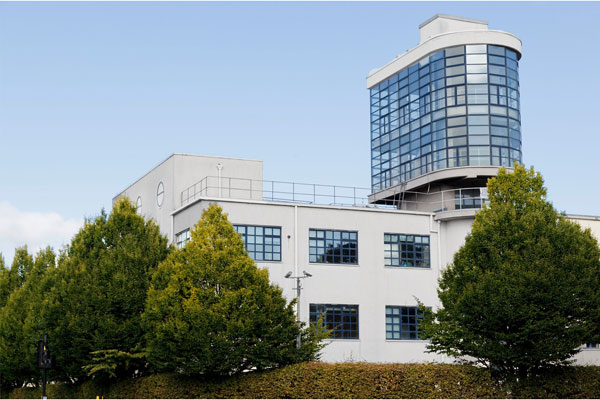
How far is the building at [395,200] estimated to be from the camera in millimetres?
37906

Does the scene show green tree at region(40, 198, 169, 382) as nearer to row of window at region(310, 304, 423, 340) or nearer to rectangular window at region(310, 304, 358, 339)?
rectangular window at region(310, 304, 358, 339)

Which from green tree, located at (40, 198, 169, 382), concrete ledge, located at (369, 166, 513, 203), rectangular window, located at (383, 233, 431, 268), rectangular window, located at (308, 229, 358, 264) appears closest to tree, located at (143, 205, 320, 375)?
green tree, located at (40, 198, 169, 382)

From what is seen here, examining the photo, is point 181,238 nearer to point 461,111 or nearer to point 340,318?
point 340,318

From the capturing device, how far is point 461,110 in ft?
140

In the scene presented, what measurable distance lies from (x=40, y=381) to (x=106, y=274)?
975 cm

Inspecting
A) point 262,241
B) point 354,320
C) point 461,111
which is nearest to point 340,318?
point 354,320

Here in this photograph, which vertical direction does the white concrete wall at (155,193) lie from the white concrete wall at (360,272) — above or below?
above

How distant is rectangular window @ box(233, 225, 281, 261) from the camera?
37.0 metres

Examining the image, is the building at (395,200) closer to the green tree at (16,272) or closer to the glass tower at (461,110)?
the glass tower at (461,110)

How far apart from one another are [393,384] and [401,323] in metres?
12.3

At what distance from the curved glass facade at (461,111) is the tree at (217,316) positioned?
16945 mm

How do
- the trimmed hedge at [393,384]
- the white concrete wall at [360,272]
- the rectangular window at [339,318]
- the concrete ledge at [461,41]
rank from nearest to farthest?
the trimmed hedge at [393,384] < the white concrete wall at [360,272] < the rectangular window at [339,318] < the concrete ledge at [461,41]

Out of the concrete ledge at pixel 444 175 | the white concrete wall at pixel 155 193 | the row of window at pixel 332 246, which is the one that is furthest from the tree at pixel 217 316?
the concrete ledge at pixel 444 175

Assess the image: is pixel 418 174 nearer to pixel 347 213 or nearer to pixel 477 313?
pixel 347 213
